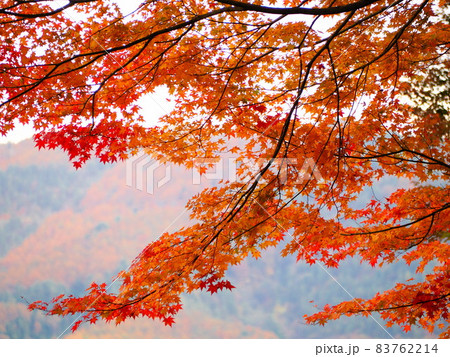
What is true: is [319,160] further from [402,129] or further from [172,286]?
[172,286]

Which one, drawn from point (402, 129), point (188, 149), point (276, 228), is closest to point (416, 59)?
point (402, 129)

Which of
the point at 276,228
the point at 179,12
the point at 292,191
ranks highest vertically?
the point at 179,12

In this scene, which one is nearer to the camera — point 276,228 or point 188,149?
point 276,228

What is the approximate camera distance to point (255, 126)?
4.84 metres

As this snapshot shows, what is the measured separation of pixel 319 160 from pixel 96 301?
2.77 meters

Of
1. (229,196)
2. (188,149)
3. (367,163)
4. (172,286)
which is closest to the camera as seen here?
(172,286)

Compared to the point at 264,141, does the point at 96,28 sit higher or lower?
higher

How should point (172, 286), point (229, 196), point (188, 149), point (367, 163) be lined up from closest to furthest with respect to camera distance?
1. point (172, 286)
2. point (229, 196)
3. point (367, 163)
4. point (188, 149)

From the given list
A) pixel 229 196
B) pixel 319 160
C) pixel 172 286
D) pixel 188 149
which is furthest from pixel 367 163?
pixel 172 286

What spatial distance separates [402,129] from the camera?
4.68 m

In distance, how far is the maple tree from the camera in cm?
415

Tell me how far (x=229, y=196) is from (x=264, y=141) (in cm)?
82

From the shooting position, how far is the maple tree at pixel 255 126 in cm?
415

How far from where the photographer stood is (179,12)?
421 cm
